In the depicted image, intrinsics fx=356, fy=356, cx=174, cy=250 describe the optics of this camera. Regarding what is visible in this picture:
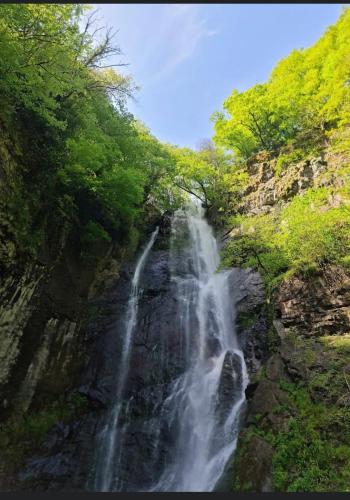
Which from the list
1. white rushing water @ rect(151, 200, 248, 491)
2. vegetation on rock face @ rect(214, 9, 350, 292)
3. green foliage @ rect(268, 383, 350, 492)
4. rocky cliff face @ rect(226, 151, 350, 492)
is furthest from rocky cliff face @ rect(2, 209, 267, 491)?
green foliage @ rect(268, 383, 350, 492)

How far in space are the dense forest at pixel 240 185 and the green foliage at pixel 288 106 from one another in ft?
0.31

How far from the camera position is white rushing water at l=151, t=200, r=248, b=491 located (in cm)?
916

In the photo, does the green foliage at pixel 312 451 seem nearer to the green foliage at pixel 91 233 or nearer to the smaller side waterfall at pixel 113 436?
the smaller side waterfall at pixel 113 436

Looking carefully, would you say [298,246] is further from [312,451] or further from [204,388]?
[312,451]

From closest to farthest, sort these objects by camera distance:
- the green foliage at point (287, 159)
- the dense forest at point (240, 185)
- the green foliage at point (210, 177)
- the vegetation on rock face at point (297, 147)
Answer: the dense forest at point (240, 185), the vegetation on rock face at point (297, 147), the green foliage at point (287, 159), the green foliage at point (210, 177)

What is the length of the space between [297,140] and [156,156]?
343 inches

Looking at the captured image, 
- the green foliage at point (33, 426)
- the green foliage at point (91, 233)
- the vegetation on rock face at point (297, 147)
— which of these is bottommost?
the green foliage at point (33, 426)

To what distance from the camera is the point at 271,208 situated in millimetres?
18641

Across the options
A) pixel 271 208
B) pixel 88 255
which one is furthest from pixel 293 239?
pixel 88 255

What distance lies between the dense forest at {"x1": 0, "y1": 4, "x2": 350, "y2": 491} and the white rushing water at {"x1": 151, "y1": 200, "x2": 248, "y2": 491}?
116 centimetres

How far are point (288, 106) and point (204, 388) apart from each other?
56.3 feet

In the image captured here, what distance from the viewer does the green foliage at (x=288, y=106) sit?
65.0ft

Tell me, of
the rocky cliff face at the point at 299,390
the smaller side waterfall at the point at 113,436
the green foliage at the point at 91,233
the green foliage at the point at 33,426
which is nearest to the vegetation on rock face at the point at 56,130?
the green foliage at the point at 91,233

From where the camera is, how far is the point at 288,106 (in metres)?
21.0
